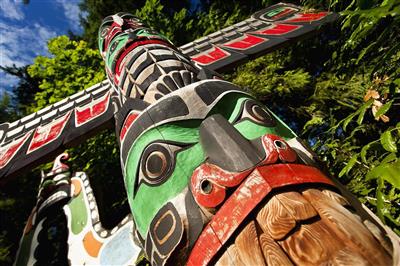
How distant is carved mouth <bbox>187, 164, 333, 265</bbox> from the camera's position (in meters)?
0.91

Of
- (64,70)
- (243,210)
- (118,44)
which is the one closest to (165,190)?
(243,210)

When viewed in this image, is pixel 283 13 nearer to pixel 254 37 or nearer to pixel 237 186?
pixel 254 37

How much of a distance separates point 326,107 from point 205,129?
12.3 ft

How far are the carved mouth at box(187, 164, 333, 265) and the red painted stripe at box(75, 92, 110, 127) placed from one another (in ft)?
7.05

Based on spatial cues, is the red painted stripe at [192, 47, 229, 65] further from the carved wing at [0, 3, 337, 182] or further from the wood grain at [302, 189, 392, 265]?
the wood grain at [302, 189, 392, 265]

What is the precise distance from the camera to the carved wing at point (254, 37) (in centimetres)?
342

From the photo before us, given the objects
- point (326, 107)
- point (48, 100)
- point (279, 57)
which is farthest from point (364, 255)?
point (48, 100)

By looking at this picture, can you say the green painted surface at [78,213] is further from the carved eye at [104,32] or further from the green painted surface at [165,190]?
the green painted surface at [165,190]

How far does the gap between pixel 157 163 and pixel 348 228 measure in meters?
0.73

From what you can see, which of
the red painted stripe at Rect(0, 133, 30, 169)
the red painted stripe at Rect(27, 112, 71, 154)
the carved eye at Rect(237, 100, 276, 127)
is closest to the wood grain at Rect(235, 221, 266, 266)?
the carved eye at Rect(237, 100, 276, 127)

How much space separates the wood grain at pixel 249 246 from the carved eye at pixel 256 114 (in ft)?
2.10

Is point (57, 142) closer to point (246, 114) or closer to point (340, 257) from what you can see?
point (246, 114)

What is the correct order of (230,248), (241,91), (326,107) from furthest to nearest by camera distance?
1. (326,107)
2. (241,91)
3. (230,248)

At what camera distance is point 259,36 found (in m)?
3.75
